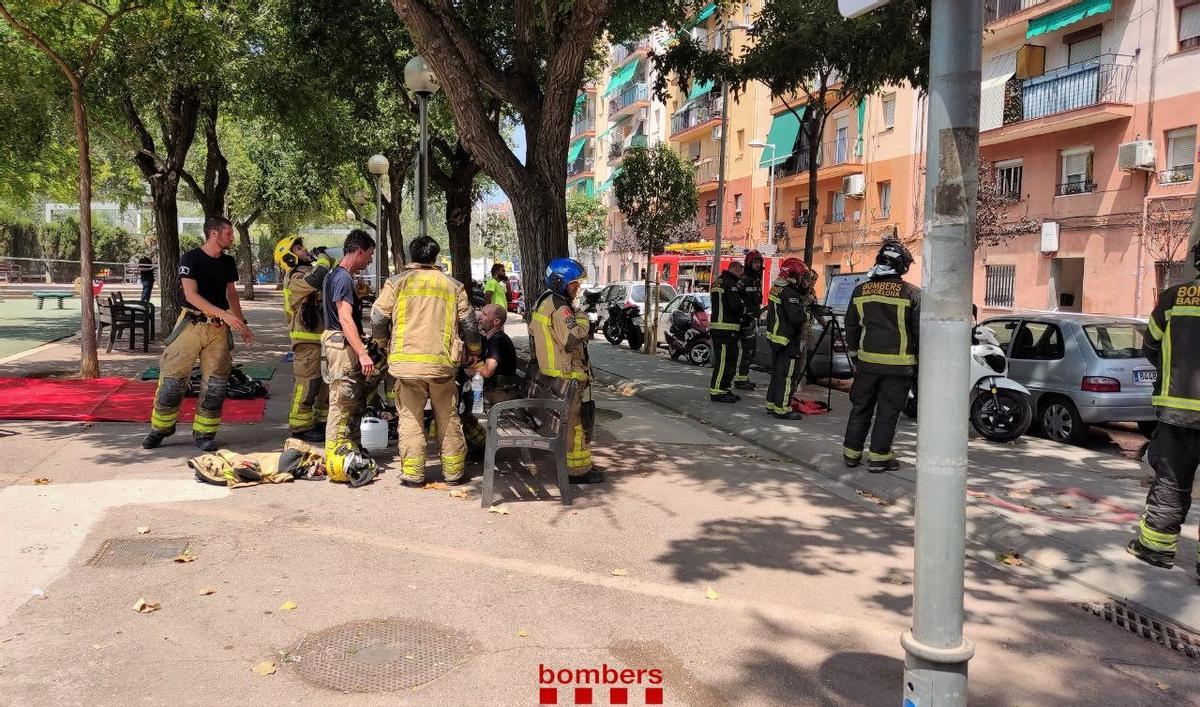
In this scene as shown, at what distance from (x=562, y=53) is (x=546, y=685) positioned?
623cm

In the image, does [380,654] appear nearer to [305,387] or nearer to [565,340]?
[565,340]

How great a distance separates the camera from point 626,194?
22.8m

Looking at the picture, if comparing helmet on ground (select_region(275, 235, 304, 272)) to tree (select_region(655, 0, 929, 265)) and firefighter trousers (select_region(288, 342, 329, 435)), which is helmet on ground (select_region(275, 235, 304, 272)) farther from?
tree (select_region(655, 0, 929, 265))

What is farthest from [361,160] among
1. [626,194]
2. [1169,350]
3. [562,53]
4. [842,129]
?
[1169,350]

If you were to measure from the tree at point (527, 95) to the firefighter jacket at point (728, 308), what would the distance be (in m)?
2.80

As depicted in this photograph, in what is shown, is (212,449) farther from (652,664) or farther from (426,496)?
(652,664)

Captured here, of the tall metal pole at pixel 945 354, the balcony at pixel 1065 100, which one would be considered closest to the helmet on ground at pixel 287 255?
the tall metal pole at pixel 945 354

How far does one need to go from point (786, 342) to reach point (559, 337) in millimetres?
3945

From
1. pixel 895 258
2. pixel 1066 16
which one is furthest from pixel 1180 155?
pixel 895 258

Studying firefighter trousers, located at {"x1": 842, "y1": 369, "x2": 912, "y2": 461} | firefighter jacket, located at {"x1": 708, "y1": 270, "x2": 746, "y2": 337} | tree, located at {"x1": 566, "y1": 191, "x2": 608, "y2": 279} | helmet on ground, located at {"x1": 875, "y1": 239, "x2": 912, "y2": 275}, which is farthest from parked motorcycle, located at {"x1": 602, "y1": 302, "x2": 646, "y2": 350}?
tree, located at {"x1": 566, "y1": 191, "x2": 608, "y2": 279}

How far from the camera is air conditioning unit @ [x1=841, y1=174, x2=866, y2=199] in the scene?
1200 inches

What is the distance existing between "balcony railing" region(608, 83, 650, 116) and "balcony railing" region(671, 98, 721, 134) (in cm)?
618

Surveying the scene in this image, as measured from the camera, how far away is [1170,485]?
192 inches

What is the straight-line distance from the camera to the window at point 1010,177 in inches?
975
